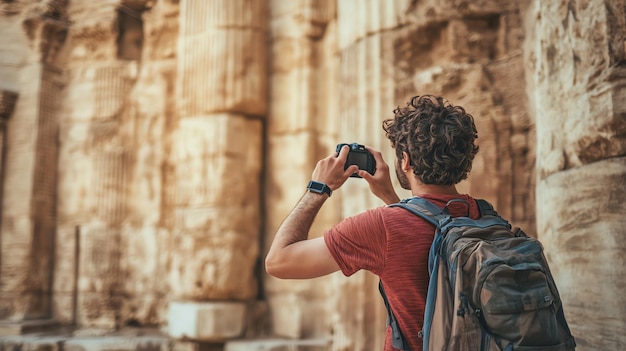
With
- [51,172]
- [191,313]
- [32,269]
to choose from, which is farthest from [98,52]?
[191,313]

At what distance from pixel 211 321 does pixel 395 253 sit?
414 centimetres

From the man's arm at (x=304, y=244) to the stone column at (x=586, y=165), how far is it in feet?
3.60

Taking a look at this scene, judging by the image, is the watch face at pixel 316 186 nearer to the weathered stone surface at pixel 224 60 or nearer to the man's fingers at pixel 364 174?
the man's fingers at pixel 364 174

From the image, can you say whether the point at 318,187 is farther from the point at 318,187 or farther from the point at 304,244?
the point at 304,244

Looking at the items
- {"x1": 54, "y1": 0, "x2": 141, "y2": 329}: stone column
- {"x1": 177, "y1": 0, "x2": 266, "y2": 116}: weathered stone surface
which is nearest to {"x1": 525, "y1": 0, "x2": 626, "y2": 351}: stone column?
{"x1": 177, "y1": 0, "x2": 266, "y2": 116}: weathered stone surface

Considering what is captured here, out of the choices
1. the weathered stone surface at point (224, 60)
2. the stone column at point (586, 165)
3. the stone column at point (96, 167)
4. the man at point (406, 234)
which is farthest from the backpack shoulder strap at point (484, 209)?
the stone column at point (96, 167)

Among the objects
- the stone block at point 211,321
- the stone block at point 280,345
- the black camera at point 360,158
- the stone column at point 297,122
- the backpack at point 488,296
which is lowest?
the stone block at point 280,345

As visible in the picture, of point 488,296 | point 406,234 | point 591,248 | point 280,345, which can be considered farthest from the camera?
point 280,345

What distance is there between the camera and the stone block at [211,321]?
551 centimetres

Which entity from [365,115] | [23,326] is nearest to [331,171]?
[365,115]

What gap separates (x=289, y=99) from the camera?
19.7 feet

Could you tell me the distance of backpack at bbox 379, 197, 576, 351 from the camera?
1471mm

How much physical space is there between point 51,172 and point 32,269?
112cm

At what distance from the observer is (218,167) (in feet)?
18.8
